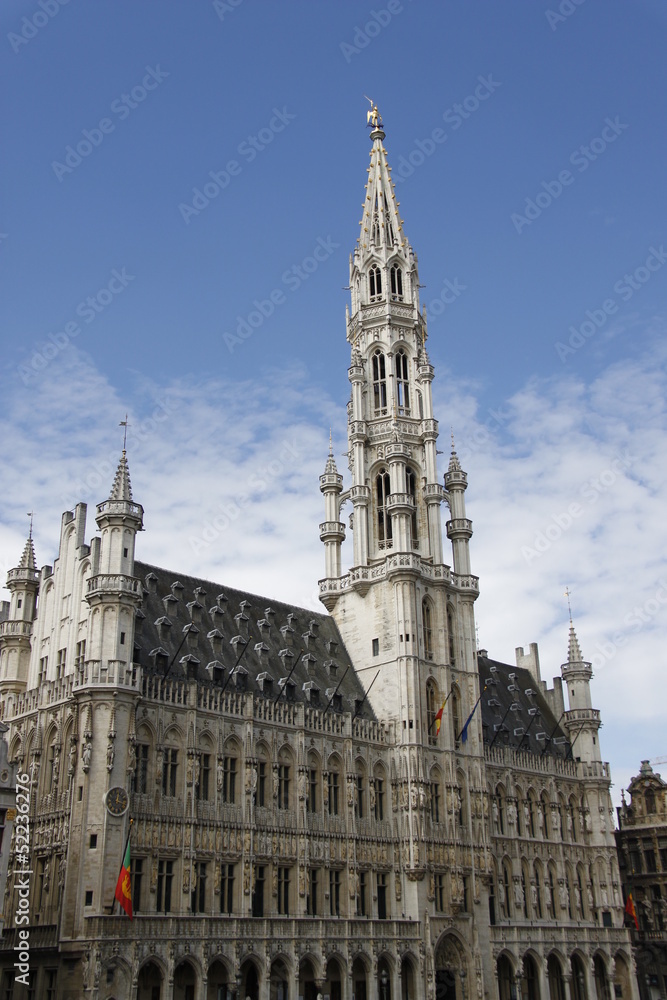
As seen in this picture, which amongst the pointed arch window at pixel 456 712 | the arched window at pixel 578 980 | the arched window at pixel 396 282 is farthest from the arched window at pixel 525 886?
the arched window at pixel 396 282

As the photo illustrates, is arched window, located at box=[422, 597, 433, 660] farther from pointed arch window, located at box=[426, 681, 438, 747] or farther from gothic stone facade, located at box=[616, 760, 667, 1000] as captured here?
gothic stone facade, located at box=[616, 760, 667, 1000]

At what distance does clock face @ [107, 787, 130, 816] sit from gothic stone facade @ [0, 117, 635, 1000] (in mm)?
120

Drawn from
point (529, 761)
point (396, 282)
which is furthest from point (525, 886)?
point (396, 282)

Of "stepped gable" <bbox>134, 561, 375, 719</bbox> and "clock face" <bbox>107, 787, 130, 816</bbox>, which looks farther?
"stepped gable" <bbox>134, 561, 375, 719</bbox>

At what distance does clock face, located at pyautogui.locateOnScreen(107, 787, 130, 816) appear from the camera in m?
55.3

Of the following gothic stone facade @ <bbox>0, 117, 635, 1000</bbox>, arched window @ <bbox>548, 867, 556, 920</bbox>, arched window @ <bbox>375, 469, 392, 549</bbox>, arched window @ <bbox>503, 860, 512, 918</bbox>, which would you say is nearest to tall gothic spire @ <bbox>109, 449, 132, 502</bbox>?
gothic stone facade @ <bbox>0, 117, 635, 1000</bbox>

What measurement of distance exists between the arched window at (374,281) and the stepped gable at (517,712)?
1331 inches

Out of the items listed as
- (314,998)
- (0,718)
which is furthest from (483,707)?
(0,718)

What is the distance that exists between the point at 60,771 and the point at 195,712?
8.13 m

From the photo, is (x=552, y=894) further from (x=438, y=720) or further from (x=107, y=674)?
(x=107, y=674)

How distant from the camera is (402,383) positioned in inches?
3469

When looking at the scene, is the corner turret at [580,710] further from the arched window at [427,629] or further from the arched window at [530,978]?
the arched window at [427,629]

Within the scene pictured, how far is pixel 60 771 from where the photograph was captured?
58812mm

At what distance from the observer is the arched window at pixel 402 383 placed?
86625mm
